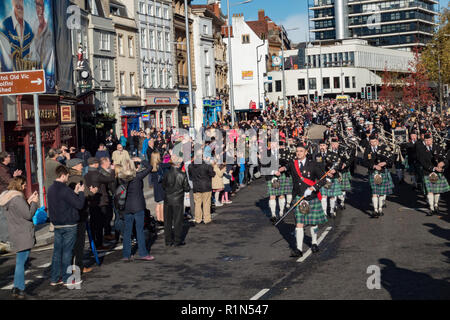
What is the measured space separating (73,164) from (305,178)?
4506 millimetres

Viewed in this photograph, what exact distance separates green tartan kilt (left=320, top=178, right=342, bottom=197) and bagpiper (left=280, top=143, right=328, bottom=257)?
3906mm

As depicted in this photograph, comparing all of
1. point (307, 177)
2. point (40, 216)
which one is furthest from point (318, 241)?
point (40, 216)

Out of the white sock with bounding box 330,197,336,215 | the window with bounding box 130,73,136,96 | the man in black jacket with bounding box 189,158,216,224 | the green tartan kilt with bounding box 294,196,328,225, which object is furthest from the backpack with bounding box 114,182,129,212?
the window with bounding box 130,73,136,96

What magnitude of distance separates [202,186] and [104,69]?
31.0 meters

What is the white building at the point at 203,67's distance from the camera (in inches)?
2650

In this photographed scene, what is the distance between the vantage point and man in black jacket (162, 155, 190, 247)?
14.1 m

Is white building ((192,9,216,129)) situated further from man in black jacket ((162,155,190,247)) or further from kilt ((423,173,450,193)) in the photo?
man in black jacket ((162,155,190,247))

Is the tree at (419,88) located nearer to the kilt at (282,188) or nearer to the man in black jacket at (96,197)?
the kilt at (282,188)

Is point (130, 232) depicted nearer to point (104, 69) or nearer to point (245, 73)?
point (104, 69)

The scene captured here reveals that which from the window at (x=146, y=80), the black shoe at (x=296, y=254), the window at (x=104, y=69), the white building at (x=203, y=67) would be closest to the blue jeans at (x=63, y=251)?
the black shoe at (x=296, y=254)

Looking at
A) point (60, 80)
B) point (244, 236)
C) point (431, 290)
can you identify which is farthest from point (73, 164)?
point (60, 80)

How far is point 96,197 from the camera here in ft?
45.5

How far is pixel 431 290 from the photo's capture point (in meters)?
9.38

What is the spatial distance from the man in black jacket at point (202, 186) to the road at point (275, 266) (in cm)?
50
